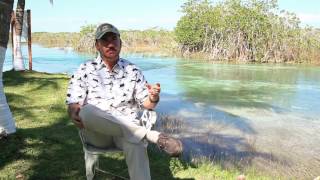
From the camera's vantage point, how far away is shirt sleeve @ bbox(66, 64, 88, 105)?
3.93 metres

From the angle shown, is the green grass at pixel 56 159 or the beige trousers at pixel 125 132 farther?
the green grass at pixel 56 159

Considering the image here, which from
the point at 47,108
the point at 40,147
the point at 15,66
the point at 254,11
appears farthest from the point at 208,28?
the point at 40,147

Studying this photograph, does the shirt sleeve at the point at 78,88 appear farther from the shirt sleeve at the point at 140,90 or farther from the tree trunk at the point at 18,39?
the tree trunk at the point at 18,39

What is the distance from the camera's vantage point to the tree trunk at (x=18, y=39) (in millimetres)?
15172

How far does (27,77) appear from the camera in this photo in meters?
13.6

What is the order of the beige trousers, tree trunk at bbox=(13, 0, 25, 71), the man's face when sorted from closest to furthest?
the beige trousers < the man's face < tree trunk at bbox=(13, 0, 25, 71)

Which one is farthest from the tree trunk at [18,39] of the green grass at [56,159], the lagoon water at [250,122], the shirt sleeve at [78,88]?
the shirt sleeve at [78,88]

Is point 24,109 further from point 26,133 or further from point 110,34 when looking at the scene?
point 110,34

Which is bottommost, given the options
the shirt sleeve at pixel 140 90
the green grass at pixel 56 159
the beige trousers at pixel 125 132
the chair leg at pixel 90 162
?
the green grass at pixel 56 159

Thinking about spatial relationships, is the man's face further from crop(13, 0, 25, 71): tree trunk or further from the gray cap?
crop(13, 0, 25, 71): tree trunk

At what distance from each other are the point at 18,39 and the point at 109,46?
12.2 m

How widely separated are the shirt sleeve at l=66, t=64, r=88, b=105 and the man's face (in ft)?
0.76

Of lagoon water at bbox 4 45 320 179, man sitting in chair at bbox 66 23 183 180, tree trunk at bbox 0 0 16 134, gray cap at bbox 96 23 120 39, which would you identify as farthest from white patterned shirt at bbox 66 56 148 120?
lagoon water at bbox 4 45 320 179

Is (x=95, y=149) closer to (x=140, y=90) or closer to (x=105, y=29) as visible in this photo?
(x=140, y=90)
